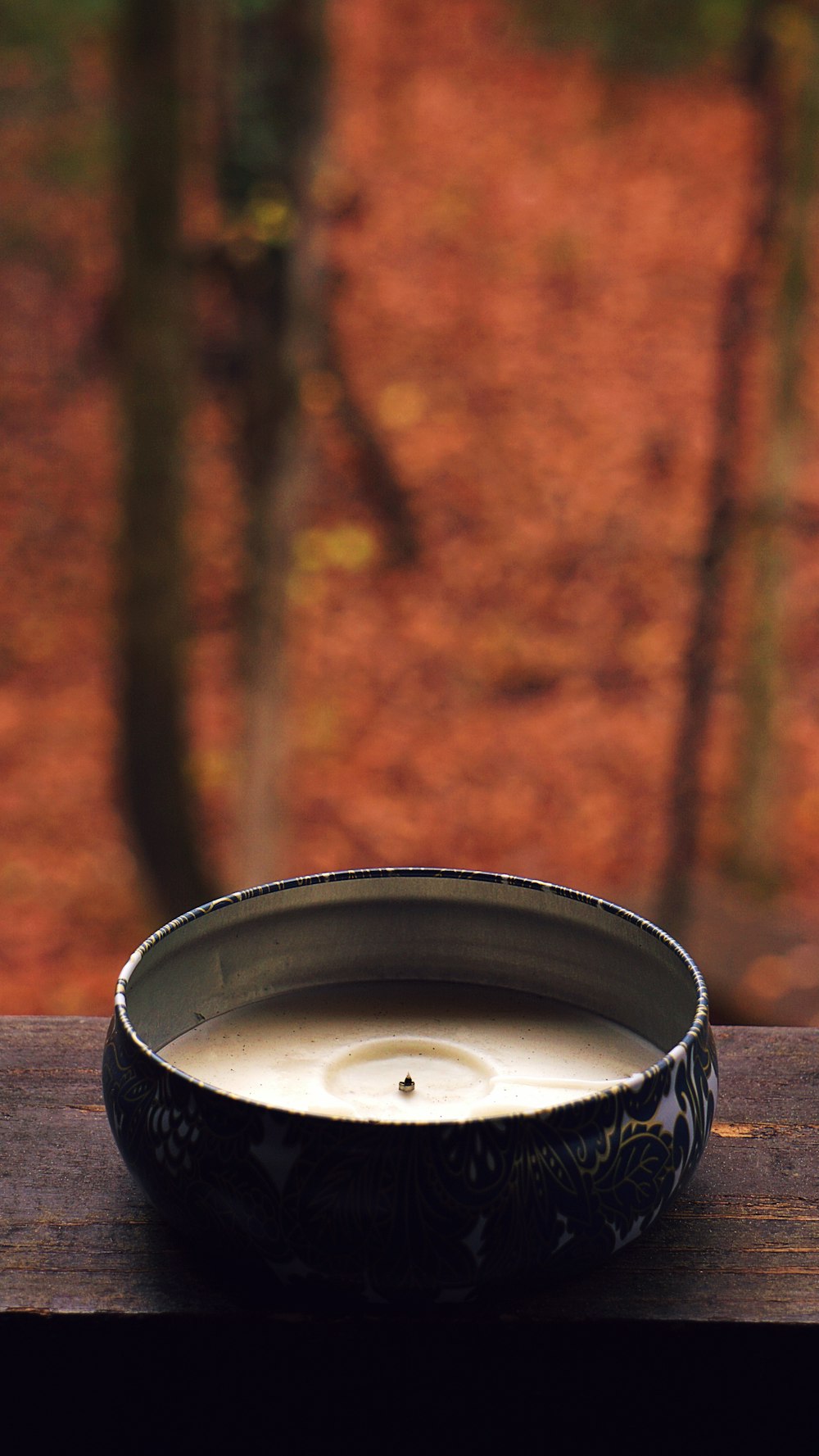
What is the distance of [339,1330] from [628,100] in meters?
9.45

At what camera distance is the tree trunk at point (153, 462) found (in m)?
3.98

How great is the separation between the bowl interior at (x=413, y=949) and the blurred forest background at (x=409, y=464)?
3.41 m

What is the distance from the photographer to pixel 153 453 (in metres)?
4.44

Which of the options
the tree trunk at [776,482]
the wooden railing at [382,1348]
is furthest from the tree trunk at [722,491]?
the wooden railing at [382,1348]

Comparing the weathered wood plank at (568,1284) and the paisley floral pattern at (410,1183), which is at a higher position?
the paisley floral pattern at (410,1183)

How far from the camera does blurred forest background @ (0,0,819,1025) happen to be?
4.32 metres

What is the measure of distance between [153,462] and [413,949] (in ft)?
12.6

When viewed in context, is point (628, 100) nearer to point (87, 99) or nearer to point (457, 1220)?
point (87, 99)

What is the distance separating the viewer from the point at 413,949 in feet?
2.88

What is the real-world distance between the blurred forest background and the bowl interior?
11.2 feet

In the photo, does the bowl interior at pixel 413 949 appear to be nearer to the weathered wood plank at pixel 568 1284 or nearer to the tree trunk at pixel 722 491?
the weathered wood plank at pixel 568 1284

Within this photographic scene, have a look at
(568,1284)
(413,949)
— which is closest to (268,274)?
(413,949)

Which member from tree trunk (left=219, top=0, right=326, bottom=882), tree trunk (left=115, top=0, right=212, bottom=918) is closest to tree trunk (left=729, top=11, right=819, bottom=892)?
tree trunk (left=219, top=0, right=326, bottom=882)

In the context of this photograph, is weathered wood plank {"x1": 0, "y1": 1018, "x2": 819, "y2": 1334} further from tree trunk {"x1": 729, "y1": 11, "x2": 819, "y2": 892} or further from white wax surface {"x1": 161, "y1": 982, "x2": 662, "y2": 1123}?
tree trunk {"x1": 729, "y1": 11, "x2": 819, "y2": 892}
